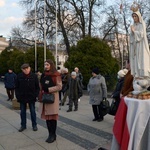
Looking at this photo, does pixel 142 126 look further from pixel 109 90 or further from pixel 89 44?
pixel 89 44

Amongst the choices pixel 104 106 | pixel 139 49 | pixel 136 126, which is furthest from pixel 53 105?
pixel 136 126

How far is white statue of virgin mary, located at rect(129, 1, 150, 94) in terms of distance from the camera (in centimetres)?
418

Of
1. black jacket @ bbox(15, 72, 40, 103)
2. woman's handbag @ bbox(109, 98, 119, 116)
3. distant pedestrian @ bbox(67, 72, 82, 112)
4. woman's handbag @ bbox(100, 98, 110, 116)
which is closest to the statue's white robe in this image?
woman's handbag @ bbox(109, 98, 119, 116)

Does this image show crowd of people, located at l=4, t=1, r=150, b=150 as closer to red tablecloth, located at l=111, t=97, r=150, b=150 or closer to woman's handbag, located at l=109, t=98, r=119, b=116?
woman's handbag, located at l=109, t=98, r=119, b=116

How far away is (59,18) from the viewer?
1099 inches

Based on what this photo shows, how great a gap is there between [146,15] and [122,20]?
158 inches

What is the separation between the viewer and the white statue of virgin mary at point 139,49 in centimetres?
418

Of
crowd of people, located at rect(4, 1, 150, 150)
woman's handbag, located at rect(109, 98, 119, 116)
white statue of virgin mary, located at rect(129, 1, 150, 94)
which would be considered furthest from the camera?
woman's handbag, located at rect(109, 98, 119, 116)

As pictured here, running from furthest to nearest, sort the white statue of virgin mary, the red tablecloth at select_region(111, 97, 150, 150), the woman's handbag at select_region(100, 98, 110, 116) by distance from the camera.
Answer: the woman's handbag at select_region(100, 98, 110, 116)
the white statue of virgin mary
the red tablecloth at select_region(111, 97, 150, 150)

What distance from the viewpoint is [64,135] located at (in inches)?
246

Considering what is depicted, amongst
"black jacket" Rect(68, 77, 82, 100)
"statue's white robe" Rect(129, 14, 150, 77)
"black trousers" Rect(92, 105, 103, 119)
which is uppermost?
"statue's white robe" Rect(129, 14, 150, 77)

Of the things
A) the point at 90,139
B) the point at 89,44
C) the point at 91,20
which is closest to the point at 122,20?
the point at 91,20

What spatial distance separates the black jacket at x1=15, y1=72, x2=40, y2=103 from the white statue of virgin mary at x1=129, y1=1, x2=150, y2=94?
3109 millimetres

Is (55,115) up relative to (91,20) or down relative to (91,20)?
down
